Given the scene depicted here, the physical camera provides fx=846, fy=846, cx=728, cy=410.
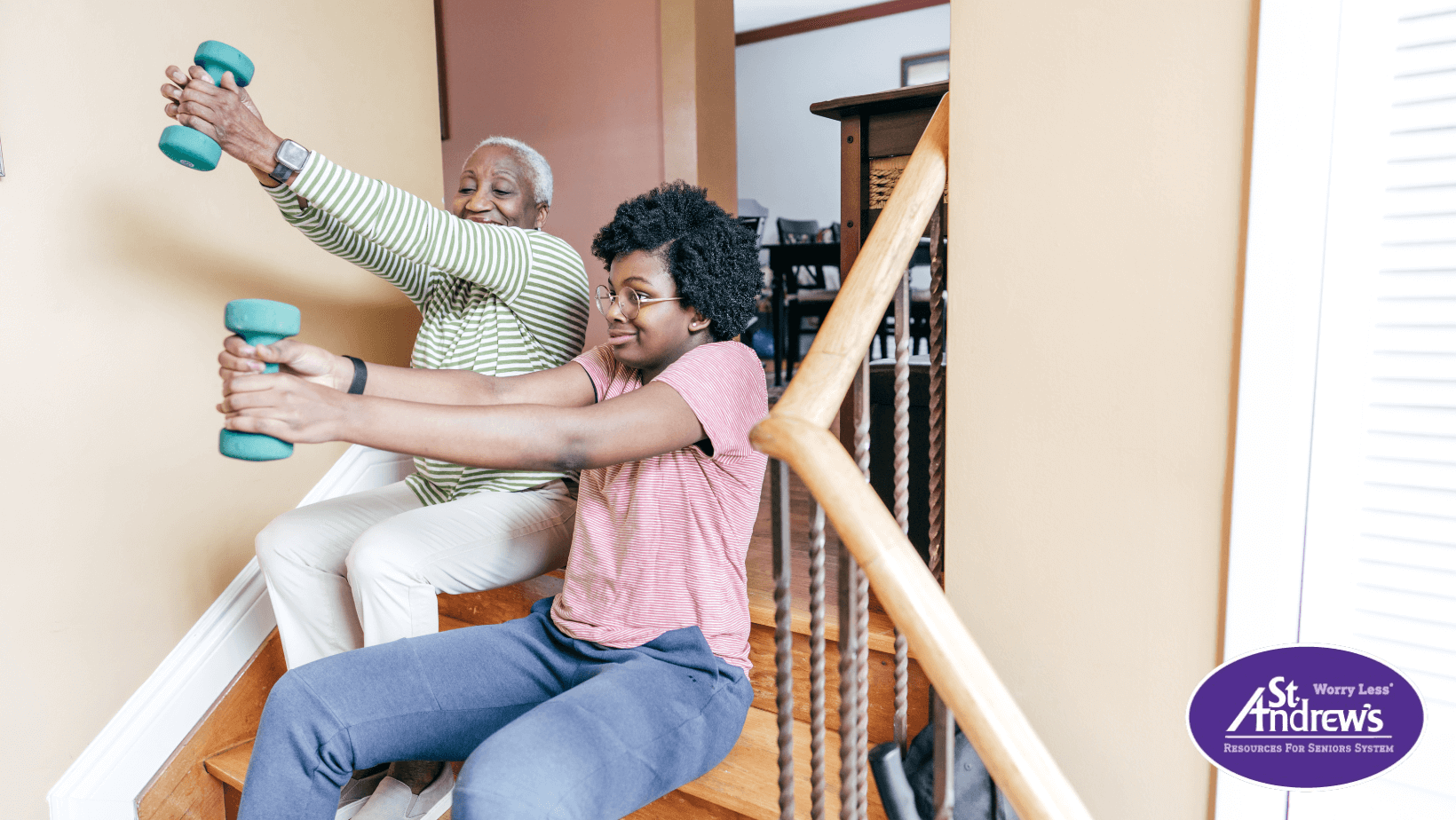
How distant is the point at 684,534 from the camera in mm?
1229

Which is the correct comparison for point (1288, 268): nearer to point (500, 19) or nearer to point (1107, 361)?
point (1107, 361)

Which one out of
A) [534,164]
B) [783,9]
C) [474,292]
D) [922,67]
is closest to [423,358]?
[474,292]

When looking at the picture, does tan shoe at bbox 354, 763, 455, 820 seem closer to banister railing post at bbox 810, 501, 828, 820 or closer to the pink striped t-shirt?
the pink striped t-shirt

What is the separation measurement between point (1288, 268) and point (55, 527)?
6.36ft

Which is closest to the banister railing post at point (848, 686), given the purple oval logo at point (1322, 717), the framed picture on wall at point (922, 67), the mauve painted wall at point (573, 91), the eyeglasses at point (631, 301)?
the purple oval logo at point (1322, 717)

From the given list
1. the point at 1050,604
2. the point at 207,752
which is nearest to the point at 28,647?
the point at 207,752

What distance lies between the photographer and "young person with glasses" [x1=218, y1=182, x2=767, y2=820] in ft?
3.15

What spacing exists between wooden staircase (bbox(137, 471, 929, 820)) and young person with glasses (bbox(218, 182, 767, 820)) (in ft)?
0.44

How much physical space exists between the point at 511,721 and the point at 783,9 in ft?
23.3

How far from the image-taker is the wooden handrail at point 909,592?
832 mm

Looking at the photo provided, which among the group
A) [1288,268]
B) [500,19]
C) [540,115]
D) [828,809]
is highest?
[500,19]

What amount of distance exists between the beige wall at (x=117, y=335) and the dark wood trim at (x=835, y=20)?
19.5 feet

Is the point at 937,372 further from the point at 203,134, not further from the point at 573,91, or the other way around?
the point at 573,91

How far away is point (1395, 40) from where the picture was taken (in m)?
0.90
